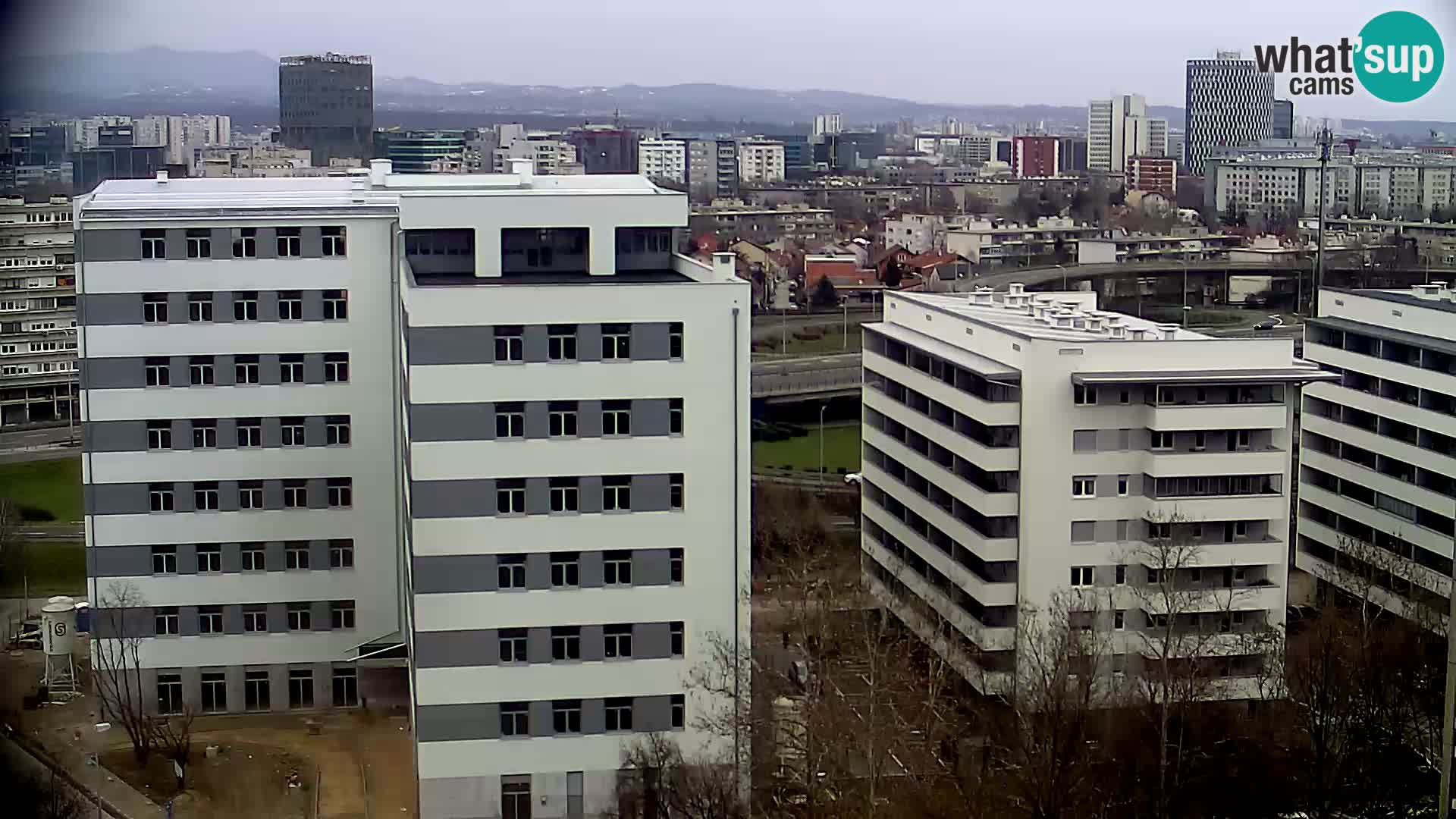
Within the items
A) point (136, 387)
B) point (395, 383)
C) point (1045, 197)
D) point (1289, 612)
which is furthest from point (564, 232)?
point (1045, 197)

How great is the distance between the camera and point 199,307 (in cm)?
554

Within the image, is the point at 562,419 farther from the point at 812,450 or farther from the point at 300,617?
the point at 812,450

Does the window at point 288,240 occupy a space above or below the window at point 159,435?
above

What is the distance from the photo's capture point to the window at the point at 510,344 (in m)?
4.37

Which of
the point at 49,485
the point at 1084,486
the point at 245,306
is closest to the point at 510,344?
the point at 245,306

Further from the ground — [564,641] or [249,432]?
[249,432]

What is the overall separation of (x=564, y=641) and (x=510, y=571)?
0.23 metres

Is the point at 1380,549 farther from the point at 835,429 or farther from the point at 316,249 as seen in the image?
the point at 835,429

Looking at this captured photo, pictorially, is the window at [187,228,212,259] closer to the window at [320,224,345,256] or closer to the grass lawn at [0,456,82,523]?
the window at [320,224,345,256]

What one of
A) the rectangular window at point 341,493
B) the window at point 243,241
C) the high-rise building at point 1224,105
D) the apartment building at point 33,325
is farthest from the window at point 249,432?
the high-rise building at point 1224,105

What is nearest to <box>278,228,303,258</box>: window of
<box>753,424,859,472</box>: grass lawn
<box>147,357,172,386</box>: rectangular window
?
<box>147,357,172,386</box>: rectangular window

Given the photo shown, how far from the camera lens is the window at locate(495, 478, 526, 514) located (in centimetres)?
442

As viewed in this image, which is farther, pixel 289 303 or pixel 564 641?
pixel 289 303

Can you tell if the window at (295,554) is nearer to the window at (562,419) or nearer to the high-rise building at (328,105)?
the window at (562,419)
